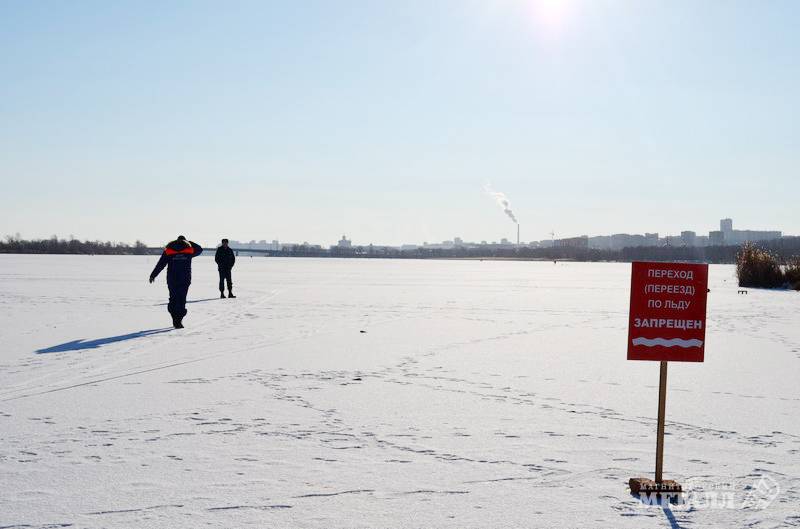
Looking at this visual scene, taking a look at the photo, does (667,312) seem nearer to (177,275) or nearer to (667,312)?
(667,312)

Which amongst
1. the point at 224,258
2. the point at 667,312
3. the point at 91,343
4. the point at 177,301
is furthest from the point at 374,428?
the point at 224,258

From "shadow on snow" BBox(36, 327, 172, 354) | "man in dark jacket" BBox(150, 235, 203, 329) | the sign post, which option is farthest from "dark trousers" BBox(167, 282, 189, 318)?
the sign post

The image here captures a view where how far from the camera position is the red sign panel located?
4664 millimetres

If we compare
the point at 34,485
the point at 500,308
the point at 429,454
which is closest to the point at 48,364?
the point at 34,485

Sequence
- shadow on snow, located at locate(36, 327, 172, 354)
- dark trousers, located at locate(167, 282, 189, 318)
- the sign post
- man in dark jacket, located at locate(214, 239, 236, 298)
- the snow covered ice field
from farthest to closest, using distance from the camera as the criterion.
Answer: man in dark jacket, located at locate(214, 239, 236, 298) < dark trousers, located at locate(167, 282, 189, 318) < shadow on snow, located at locate(36, 327, 172, 354) < the sign post < the snow covered ice field

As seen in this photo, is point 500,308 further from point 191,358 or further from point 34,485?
point 34,485

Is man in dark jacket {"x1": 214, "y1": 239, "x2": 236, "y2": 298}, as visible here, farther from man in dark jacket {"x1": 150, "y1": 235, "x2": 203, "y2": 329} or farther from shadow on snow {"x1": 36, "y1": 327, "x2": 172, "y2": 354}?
shadow on snow {"x1": 36, "y1": 327, "x2": 172, "y2": 354}

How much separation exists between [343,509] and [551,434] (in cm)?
239

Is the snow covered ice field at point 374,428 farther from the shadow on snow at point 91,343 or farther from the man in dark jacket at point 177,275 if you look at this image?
the man in dark jacket at point 177,275

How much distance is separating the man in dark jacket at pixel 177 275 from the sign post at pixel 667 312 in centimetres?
1080

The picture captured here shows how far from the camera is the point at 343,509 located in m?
4.10

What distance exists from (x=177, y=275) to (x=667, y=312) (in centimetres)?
1113

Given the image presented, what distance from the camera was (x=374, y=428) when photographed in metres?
6.02

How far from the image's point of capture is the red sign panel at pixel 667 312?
15.3 feet
